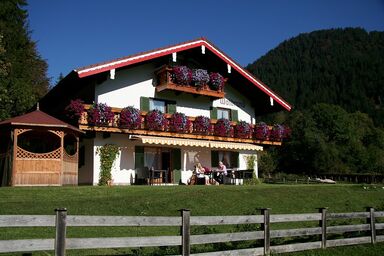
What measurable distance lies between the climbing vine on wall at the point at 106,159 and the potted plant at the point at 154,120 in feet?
6.64

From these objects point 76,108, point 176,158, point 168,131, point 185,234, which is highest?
point 76,108

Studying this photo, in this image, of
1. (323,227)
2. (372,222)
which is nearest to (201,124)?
(372,222)

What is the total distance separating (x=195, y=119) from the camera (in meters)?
24.6

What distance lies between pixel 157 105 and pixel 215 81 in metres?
3.57

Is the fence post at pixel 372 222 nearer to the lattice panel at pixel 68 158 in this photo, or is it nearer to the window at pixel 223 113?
the lattice panel at pixel 68 158

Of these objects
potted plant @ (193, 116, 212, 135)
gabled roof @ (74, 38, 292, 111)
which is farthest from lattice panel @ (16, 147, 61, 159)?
potted plant @ (193, 116, 212, 135)

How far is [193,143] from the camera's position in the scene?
2319 cm

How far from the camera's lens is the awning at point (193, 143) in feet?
72.0

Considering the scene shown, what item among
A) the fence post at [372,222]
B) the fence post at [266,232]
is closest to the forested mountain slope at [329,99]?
the fence post at [372,222]

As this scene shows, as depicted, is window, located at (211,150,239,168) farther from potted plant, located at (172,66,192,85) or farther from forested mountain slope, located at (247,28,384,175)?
forested mountain slope, located at (247,28,384,175)

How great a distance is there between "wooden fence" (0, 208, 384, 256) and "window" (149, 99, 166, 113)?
14453 millimetres

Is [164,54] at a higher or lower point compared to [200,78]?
higher

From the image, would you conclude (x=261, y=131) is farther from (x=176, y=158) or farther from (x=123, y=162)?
(x=123, y=162)

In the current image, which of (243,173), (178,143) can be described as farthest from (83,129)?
(243,173)
